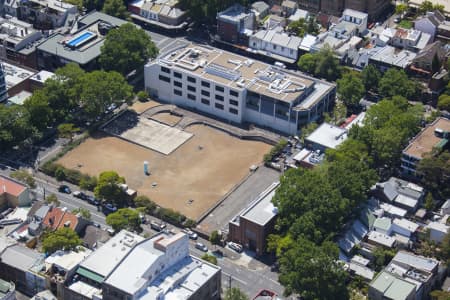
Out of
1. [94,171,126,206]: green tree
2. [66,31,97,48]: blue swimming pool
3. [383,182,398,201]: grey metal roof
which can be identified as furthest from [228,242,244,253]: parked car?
[66,31,97,48]: blue swimming pool

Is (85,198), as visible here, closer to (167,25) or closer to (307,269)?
(307,269)

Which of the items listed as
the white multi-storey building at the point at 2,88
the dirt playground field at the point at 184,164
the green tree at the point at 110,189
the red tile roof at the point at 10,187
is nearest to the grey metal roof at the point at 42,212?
the red tile roof at the point at 10,187

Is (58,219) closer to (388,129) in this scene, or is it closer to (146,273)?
(146,273)

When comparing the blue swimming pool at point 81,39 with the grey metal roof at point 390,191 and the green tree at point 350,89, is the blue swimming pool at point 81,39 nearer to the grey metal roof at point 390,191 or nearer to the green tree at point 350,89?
the green tree at point 350,89

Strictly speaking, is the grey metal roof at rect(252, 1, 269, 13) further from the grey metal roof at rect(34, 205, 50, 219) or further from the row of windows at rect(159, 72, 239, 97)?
the grey metal roof at rect(34, 205, 50, 219)

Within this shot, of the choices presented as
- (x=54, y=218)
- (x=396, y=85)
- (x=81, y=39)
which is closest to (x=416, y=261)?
(x=396, y=85)
